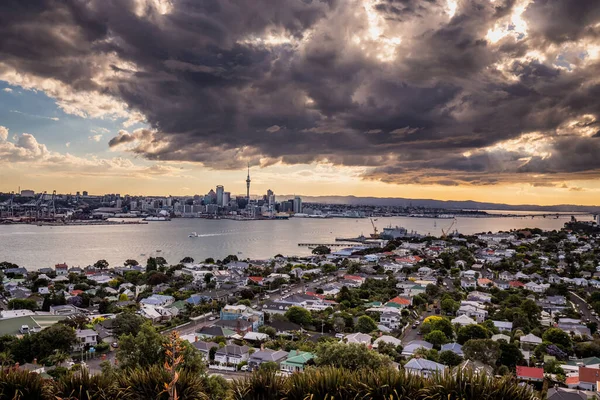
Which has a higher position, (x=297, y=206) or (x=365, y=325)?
(x=297, y=206)

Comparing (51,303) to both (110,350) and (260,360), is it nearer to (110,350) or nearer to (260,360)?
(110,350)

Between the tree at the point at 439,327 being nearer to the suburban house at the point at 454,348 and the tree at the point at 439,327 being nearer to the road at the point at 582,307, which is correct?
the suburban house at the point at 454,348

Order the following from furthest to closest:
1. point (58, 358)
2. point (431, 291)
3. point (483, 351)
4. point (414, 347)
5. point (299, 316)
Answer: point (431, 291) → point (299, 316) → point (414, 347) → point (483, 351) → point (58, 358)

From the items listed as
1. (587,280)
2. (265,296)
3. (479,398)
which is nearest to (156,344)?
(479,398)

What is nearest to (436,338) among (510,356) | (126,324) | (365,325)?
(510,356)

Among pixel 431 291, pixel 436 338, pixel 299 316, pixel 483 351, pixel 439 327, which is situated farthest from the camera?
pixel 431 291

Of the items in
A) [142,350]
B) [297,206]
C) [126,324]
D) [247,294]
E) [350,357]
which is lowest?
[247,294]

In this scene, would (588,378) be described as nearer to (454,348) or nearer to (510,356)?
(510,356)
